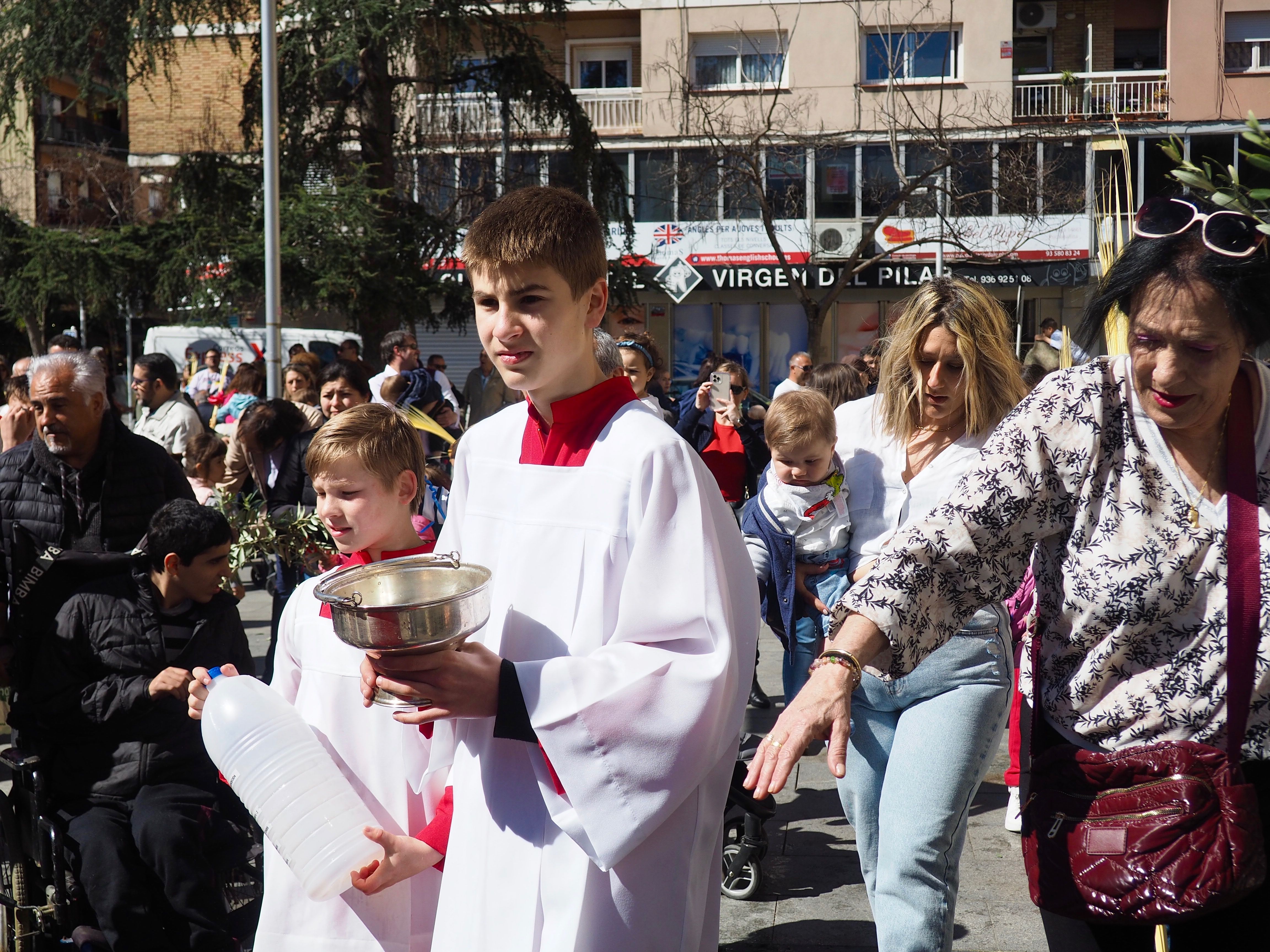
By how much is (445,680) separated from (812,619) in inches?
101

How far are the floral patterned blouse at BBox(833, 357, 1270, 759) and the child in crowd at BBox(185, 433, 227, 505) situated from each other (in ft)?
19.4

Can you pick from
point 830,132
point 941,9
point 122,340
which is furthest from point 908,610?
point 122,340

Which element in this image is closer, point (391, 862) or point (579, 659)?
point (579, 659)

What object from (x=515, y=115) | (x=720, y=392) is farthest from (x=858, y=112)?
(x=720, y=392)

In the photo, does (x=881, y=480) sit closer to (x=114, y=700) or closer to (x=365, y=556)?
(x=365, y=556)

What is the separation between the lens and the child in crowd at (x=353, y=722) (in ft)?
8.29

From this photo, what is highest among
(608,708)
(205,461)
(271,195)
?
(271,195)

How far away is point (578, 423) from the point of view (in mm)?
2123

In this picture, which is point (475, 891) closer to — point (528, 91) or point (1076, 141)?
point (528, 91)

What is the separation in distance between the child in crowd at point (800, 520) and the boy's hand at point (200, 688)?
2.06 metres

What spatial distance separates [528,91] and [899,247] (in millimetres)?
7149

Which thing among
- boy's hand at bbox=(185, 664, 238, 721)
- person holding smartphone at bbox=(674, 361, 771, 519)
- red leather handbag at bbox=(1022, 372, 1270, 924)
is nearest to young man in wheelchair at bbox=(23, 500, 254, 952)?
boy's hand at bbox=(185, 664, 238, 721)

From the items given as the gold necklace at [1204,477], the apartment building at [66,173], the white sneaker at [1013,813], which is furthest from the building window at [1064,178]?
the gold necklace at [1204,477]

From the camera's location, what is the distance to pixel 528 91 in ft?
57.2
